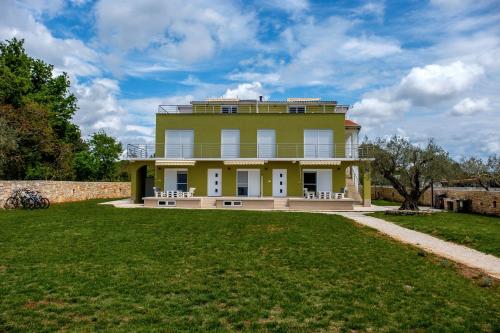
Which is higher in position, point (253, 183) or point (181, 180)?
point (181, 180)

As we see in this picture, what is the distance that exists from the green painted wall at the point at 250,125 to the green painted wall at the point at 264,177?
924 millimetres

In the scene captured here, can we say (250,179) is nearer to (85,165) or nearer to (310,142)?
(310,142)

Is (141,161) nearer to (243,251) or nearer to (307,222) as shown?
(307,222)

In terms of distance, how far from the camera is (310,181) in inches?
1080

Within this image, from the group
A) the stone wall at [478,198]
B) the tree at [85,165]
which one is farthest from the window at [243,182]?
the tree at [85,165]

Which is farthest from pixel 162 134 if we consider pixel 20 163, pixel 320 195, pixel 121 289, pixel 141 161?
pixel 121 289

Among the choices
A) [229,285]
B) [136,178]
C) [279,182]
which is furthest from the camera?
[136,178]

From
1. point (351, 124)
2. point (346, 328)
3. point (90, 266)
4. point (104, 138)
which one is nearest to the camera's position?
point (346, 328)

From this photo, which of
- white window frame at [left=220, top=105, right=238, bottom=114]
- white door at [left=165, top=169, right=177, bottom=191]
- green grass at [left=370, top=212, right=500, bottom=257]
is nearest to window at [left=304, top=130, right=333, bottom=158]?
white window frame at [left=220, top=105, right=238, bottom=114]

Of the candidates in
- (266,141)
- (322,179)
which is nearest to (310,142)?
(322,179)

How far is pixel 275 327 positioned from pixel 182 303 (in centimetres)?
167

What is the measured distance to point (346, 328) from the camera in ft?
16.9

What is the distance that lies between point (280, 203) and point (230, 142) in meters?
6.22

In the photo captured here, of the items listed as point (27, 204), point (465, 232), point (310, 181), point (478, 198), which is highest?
point (310, 181)
